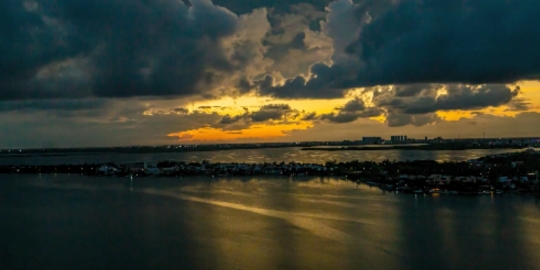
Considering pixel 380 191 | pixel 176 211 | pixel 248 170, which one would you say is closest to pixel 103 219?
→ pixel 176 211

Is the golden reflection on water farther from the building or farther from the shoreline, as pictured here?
→ the building

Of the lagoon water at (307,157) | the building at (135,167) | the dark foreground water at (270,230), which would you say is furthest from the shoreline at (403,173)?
the lagoon water at (307,157)

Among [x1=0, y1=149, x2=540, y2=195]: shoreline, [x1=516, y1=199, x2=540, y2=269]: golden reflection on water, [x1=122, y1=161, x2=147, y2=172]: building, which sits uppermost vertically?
[x1=122, y1=161, x2=147, y2=172]: building

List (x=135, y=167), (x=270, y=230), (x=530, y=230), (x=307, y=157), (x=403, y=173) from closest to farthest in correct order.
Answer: (x=530, y=230)
(x=270, y=230)
(x=403, y=173)
(x=135, y=167)
(x=307, y=157)

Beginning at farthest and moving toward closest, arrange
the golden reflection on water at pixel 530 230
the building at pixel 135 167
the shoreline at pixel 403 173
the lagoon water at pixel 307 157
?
the lagoon water at pixel 307 157, the building at pixel 135 167, the shoreline at pixel 403 173, the golden reflection on water at pixel 530 230

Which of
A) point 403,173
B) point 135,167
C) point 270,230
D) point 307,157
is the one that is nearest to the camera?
point 270,230

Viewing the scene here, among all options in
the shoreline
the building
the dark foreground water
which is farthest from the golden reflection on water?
the building

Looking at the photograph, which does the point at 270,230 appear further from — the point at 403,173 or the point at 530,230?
the point at 403,173

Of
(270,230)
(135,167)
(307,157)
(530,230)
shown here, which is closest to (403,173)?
(530,230)

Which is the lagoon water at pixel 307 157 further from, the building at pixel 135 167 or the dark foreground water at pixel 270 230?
the dark foreground water at pixel 270 230
